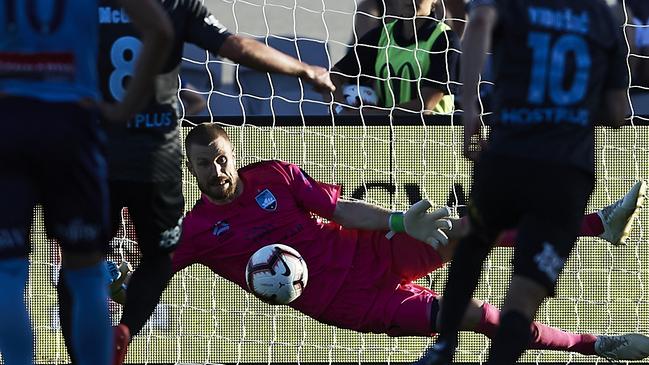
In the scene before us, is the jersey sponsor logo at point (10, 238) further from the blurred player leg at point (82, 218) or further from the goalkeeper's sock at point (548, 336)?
the goalkeeper's sock at point (548, 336)

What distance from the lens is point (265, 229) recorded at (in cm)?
650

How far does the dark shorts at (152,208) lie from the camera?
499 centimetres

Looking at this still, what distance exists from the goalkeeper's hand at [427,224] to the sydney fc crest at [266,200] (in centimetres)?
78

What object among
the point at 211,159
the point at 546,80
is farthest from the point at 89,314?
the point at 211,159

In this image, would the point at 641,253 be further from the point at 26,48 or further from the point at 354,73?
the point at 26,48

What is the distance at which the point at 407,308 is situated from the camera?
6.39m

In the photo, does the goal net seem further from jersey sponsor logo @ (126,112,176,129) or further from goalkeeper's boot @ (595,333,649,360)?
jersey sponsor logo @ (126,112,176,129)

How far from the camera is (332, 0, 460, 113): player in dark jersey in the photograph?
7328mm

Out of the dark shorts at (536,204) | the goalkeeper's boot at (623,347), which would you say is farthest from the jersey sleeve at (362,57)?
the dark shorts at (536,204)

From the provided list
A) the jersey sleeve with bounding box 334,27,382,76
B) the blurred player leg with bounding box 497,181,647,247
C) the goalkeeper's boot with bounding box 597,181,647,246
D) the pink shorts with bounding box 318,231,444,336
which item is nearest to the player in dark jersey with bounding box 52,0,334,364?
the pink shorts with bounding box 318,231,444,336

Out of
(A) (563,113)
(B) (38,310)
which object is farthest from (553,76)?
(B) (38,310)

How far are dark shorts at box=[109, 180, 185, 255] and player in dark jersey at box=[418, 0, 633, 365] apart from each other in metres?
1.13

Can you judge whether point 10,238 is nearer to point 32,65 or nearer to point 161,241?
point 32,65

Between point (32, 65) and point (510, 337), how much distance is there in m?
1.67
